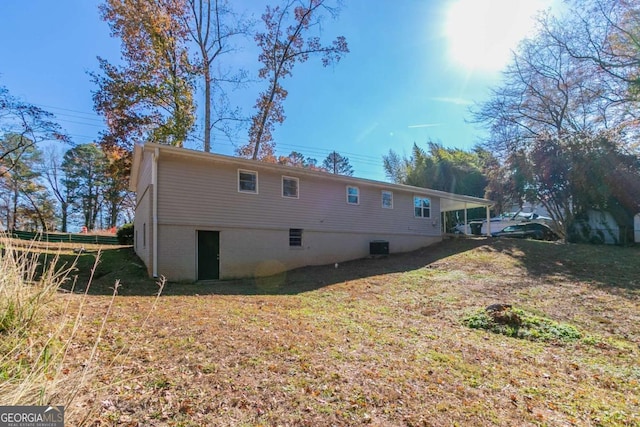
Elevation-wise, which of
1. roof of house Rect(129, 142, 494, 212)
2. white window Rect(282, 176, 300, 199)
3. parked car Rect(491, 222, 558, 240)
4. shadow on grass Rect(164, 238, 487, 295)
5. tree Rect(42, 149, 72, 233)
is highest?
tree Rect(42, 149, 72, 233)

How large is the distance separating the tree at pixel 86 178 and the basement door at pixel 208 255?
28.3 meters

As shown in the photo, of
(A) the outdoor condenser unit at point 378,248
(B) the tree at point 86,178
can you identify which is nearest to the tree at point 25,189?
(B) the tree at point 86,178

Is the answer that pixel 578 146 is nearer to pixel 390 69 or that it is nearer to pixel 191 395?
pixel 390 69

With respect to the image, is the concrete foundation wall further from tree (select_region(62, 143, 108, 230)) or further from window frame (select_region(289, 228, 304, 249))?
tree (select_region(62, 143, 108, 230))

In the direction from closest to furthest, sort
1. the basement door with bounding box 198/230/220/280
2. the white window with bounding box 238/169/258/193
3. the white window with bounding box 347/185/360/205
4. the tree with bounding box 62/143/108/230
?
the basement door with bounding box 198/230/220/280 → the white window with bounding box 238/169/258/193 → the white window with bounding box 347/185/360/205 → the tree with bounding box 62/143/108/230

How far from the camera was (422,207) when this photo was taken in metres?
17.4

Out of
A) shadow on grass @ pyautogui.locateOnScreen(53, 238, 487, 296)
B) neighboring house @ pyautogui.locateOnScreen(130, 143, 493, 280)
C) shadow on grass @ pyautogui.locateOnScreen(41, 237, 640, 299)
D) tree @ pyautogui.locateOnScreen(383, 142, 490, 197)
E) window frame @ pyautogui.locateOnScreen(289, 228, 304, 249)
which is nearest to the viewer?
shadow on grass @ pyautogui.locateOnScreen(53, 238, 487, 296)

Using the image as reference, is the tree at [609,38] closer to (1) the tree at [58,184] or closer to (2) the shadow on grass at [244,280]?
(2) the shadow on grass at [244,280]

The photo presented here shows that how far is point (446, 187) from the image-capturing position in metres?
26.8

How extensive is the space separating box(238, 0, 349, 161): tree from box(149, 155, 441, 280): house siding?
8.53 meters

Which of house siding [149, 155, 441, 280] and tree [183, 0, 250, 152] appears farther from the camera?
tree [183, 0, 250, 152]

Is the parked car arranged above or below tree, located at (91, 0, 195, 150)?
below

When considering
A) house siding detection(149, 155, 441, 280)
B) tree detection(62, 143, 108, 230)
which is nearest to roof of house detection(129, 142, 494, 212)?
house siding detection(149, 155, 441, 280)

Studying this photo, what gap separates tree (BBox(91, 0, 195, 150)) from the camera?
54.4 ft
